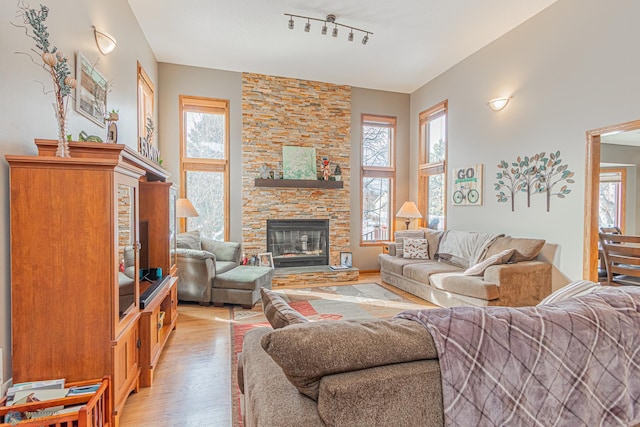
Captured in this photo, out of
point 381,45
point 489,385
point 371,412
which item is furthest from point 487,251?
point 371,412

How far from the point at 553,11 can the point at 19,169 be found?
16.7 feet

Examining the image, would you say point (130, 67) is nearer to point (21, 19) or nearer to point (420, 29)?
point (21, 19)

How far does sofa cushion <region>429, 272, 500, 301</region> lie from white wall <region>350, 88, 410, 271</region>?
6.79 feet

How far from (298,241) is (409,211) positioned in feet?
6.92

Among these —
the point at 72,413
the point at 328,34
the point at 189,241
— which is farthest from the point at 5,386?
the point at 328,34

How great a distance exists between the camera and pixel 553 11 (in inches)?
141

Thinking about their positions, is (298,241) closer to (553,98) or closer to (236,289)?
(236,289)

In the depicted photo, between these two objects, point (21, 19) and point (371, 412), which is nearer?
point (371, 412)

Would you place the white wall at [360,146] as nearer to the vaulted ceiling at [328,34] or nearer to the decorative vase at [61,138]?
the vaulted ceiling at [328,34]

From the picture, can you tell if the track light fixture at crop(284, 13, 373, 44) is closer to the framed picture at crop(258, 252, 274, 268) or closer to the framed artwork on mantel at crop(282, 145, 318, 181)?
the framed artwork on mantel at crop(282, 145, 318, 181)

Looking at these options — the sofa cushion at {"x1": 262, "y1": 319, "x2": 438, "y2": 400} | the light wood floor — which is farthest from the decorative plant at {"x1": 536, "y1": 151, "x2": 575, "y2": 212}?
the light wood floor

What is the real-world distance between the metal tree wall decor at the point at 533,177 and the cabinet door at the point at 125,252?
426 cm

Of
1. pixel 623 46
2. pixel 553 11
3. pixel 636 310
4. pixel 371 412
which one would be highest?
pixel 553 11

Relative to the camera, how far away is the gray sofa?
346 cm
